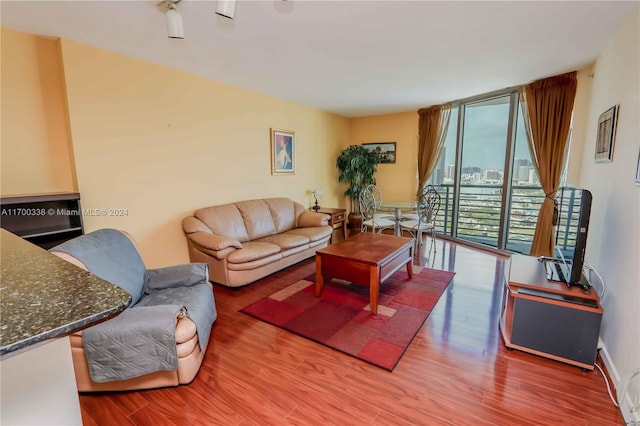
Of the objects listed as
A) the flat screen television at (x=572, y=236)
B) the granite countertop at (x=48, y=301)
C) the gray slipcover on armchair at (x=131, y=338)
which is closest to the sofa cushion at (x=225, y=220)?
the gray slipcover on armchair at (x=131, y=338)

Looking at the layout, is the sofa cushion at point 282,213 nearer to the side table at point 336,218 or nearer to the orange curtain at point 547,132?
the side table at point 336,218

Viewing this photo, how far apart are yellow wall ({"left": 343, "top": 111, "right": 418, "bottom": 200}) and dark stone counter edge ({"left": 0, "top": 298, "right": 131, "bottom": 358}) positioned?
570 centimetres

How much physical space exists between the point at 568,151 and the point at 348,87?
2.81 meters

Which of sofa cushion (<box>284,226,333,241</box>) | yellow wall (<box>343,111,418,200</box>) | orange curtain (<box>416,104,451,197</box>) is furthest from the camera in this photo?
yellow wall (<box>343,111,418,200</box>)

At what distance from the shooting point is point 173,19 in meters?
1.97

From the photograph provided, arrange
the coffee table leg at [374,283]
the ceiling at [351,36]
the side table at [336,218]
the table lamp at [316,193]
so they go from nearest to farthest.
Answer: the ceiling at [351,36] → the coffee table leg at [374,283] → the side table at [336,218] → the table lamp at [316,193]

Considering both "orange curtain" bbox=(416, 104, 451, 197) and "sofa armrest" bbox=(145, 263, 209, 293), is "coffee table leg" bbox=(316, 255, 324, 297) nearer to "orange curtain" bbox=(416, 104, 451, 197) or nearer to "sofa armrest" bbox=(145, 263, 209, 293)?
"sofa armrest" bbox=(145, 263, 209, 293)

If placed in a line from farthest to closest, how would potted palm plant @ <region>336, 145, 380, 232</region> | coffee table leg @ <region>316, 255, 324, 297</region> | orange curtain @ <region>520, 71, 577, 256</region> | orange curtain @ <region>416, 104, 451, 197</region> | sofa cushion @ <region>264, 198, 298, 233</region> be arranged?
potted palm plant @ <region>336, 145, 380, 232</region>
orange curtain @ <region>416, 104, 451, 197</region>
sofa cushion @ <region>264, 198, 298, 233</region>
orange curtain @ <region>520, 71, 577, 256</region>
coffee table leg @ <region>316, 255, 324, 297</region>

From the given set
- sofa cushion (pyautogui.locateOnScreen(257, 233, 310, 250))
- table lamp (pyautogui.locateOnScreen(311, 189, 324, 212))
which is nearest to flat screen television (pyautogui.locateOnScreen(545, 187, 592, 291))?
sofa cushion (pyautogui.locateOnScreen(257, 233, 310, 250))

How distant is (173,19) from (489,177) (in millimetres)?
4495

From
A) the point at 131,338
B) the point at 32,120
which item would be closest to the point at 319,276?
the point at 131,338

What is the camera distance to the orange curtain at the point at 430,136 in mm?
5141

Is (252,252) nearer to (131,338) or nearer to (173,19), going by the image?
(131,338)

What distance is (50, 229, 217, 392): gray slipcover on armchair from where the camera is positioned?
1692mm
